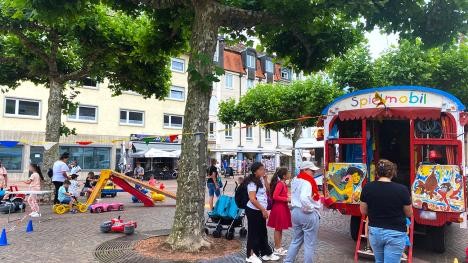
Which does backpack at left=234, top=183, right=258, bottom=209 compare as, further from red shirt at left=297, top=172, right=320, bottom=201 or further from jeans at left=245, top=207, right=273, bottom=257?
red shirt at left=297, top=172, right=320, bottom=201

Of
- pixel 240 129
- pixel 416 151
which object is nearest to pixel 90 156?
pixel 240 129

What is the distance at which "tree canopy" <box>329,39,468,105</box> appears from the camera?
59.6ft

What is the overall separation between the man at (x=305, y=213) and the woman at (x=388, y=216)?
50.3 inches

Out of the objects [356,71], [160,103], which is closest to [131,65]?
[356,71]

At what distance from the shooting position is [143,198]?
1502 centimetres

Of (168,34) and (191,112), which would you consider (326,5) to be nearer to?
(191,112)

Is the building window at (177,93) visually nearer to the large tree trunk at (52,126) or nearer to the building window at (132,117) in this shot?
the building window at (132,117)

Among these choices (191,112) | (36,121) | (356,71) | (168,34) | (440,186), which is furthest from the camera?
(36,121)

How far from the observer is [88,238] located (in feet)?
30.1

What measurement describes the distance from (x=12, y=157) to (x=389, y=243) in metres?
29.4

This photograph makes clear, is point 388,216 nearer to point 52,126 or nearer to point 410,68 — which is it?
point 52,126

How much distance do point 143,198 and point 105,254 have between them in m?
7.38

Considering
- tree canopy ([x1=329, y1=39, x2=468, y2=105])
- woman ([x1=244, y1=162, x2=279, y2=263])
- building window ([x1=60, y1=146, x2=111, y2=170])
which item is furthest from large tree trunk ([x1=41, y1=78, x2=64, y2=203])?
building window ([x1=60, y1=146, x2=111, y2=170])

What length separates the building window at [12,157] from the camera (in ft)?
93.9
